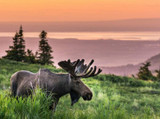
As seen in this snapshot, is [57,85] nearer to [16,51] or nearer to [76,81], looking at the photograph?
[76,81]

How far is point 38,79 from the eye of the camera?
7504 mm

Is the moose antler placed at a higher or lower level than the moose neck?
higher

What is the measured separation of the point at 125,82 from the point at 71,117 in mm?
19752

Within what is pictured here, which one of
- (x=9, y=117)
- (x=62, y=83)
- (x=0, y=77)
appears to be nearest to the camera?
(x=9, y=117)

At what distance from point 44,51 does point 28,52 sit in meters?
2.76

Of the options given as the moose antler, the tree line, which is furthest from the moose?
the tree line

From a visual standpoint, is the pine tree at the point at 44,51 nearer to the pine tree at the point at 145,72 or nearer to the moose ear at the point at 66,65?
the pine tree at the point at 145,72

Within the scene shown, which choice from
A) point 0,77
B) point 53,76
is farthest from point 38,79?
point 0,77

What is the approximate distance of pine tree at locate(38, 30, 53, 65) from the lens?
49.2m

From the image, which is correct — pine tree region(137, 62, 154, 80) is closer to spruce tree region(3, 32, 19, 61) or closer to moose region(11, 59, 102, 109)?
spruce tree region(3, 32, 19, 61)

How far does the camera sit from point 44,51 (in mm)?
50000

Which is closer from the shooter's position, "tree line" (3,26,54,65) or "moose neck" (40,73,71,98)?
"moose neck" (40,73,71,98)

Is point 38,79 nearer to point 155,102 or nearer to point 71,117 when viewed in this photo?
point 71,117

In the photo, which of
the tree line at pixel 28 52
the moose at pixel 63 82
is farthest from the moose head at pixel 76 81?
the tree line at pixel 28 52
